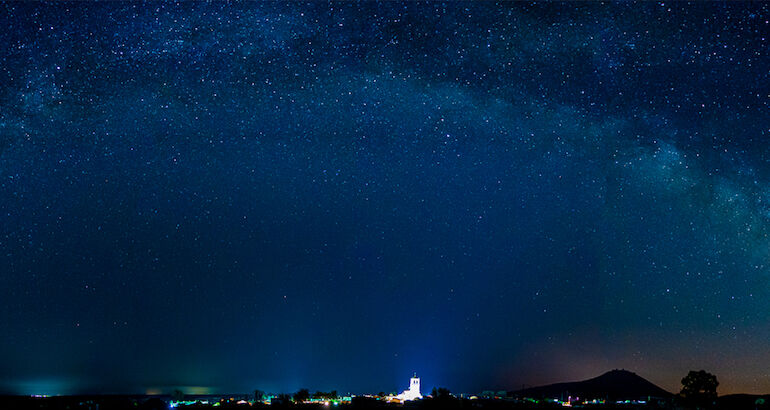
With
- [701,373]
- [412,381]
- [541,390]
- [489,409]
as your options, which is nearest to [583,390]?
[541,390]

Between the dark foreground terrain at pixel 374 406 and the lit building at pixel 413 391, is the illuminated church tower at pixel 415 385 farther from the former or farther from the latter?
the dark foreground terrain at pixel 374 406

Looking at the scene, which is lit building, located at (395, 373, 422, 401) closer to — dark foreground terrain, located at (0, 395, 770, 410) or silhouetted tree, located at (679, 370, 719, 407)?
dark foreground terrain, located at (0, 395, 770, 410)

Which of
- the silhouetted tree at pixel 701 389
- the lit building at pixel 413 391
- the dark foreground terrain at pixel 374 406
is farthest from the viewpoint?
the lit building at pixel 413 391

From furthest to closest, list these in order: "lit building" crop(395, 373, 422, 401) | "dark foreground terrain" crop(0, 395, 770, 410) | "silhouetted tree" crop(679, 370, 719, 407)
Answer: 1. "lit building" crop(395, 373, 422, 401)
2. "silhouetted tree" crop(679, 370, 719, 407)
3. "dark foreground terrain" crop(0, 395, 770, 410)

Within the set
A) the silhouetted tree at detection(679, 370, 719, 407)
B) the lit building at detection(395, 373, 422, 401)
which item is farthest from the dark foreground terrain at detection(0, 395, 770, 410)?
the lit building at detection(395, 373, 422, 401)

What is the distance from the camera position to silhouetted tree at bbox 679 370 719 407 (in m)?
77.6

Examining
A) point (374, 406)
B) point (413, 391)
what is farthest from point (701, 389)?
point (413, 391)

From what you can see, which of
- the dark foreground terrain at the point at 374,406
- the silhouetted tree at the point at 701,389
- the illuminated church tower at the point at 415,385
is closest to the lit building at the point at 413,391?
the illuminated church tower at the point at 415,385

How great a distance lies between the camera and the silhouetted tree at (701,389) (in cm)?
7762

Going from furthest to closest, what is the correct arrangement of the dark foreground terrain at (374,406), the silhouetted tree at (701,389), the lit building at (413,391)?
the lit building at (413,391)
the silhouetted tree at (701,389)
the dark foreground terrain at (374,406)

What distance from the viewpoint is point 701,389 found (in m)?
78.0

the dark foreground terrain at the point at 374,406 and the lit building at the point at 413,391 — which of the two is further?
the lit building at the point at 413,391

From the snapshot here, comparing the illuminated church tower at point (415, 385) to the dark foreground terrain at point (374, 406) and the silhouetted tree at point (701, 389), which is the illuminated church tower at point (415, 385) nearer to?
the dark foreground terrain at point (374, 406)

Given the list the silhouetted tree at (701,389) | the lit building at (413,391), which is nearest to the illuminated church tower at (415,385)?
the lit building at (413,391)
